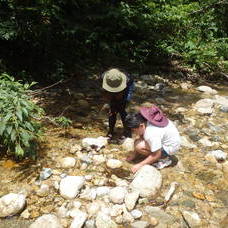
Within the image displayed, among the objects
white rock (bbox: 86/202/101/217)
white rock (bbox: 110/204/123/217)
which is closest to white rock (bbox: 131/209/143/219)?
white rock (bbox: 110/204/123/217)

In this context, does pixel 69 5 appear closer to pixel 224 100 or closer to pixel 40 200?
pixel 224 100

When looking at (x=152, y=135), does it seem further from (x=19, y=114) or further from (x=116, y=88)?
(x=19, y=114)

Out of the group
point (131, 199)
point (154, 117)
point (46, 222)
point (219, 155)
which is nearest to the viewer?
point (46, 222)

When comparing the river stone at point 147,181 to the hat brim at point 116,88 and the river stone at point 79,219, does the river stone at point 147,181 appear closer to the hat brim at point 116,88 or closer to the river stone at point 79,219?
the river stone at point 79,219

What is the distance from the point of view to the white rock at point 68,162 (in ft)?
12.9

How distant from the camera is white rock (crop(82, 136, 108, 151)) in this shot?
14.2ft

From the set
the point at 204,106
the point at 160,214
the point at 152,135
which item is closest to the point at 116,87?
the point at 152,135

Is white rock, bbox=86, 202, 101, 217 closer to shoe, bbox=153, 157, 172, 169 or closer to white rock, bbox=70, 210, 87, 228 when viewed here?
white rock, bbox=70, 210, 87, 228

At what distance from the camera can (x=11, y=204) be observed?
→ 3203mm

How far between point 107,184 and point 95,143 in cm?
83

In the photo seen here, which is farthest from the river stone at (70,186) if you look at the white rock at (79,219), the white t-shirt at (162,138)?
the white t-shirt at (162,138)

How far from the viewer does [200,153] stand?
4.47 meters

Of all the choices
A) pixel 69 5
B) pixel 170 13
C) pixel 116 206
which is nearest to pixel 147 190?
pixel 116 206

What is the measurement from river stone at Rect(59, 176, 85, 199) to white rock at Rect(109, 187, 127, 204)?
Answer: 344 mm
